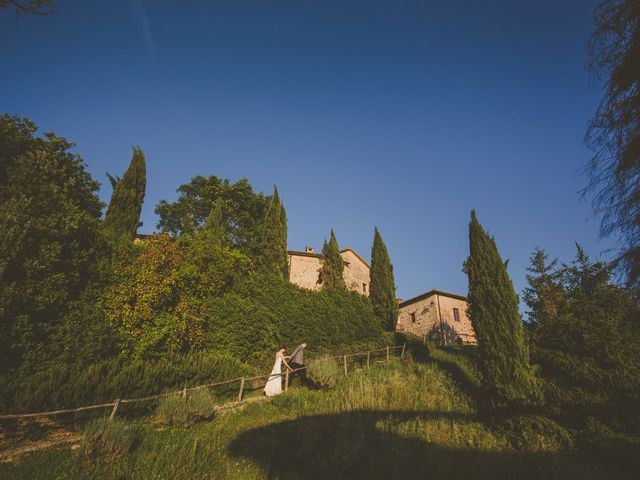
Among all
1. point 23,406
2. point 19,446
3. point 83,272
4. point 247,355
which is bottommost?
point 19,446

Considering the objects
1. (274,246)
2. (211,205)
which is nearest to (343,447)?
(274,246)

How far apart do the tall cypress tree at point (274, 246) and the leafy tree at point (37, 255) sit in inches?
346

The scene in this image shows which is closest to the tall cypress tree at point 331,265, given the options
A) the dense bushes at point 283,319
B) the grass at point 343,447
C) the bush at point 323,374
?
the dense bushes at point 283,319

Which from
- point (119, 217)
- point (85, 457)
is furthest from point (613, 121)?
point (119, 217)

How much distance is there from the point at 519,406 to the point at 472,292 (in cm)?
322

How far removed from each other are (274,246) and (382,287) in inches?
352

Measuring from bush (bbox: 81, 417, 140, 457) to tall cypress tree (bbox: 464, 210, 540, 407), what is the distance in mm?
8538

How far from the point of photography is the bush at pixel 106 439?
15.9 ft

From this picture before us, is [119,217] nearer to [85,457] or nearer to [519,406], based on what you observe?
[85,457]

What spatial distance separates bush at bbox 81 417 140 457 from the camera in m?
4.84

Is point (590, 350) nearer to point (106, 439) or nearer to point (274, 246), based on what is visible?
point (106, 439)

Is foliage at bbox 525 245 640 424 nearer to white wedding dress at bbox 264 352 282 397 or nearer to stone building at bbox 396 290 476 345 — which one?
white wedding dress at bbox 264 352 282 397

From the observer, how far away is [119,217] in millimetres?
16016

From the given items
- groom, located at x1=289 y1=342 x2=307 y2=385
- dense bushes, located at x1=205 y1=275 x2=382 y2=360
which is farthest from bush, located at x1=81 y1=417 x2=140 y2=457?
groom, located at x1=289 y1=342 x2=307 y2=385
